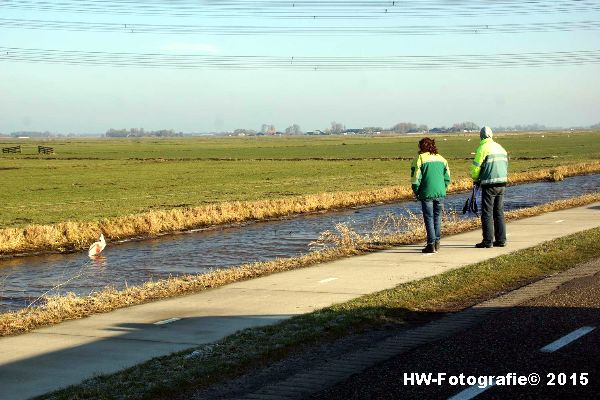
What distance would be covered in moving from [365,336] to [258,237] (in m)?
15.6

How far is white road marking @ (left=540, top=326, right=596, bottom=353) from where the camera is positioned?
8.34m

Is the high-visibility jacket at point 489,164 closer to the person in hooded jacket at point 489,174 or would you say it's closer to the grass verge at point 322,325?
the person in hooded jacket at point 489,174

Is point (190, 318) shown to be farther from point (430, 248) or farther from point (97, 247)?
point (97, 247)

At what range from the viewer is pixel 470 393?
6.93 meters

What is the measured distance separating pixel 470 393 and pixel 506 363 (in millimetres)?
995

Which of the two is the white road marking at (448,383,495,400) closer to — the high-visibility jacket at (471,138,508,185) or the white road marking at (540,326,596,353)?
the white road marking at (540,326,596,353)

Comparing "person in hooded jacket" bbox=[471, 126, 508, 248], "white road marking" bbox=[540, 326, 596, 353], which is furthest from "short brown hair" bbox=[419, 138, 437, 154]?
"white road marking" bbox=[540, 326, 596, 353]

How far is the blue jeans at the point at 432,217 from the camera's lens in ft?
52.5

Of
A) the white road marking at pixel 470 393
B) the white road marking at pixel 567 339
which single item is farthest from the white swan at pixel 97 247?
the white road marking at pixel 470 393

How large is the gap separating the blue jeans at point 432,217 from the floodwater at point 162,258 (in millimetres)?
4698

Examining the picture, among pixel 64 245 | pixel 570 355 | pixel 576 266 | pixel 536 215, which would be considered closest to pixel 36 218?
pixel 64 245

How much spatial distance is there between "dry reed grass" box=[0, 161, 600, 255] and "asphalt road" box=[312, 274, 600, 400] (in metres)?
15.7

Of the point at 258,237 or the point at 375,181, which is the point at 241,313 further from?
the point at 375,181

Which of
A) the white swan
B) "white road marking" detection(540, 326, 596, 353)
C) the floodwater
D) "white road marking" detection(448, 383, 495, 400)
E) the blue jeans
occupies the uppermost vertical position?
the blue jeans
